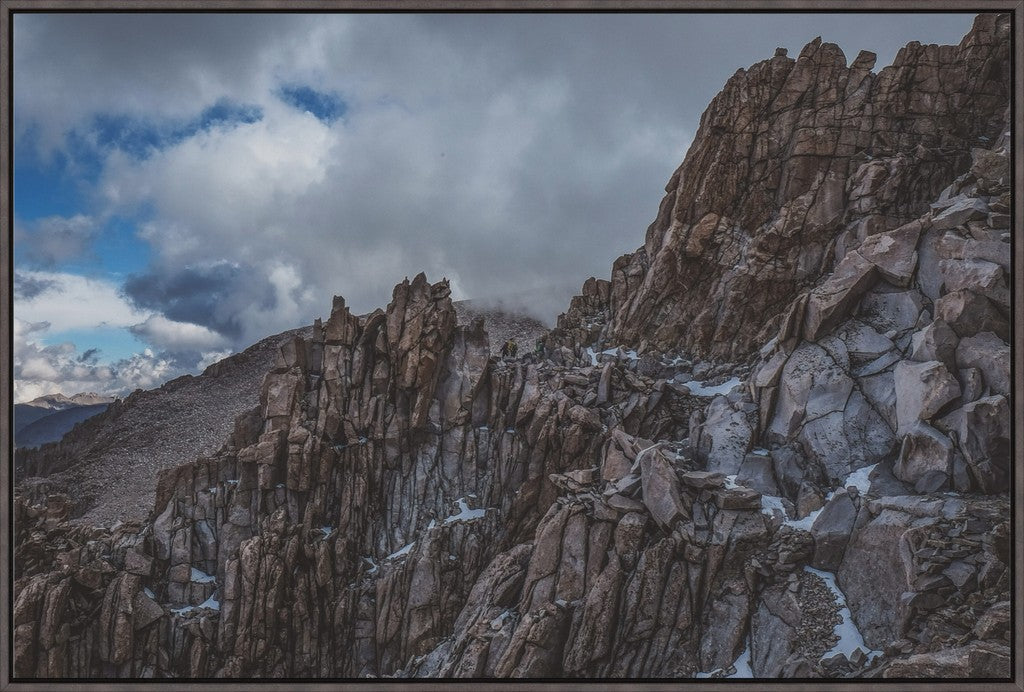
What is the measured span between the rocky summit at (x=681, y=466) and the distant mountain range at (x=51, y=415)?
309ft

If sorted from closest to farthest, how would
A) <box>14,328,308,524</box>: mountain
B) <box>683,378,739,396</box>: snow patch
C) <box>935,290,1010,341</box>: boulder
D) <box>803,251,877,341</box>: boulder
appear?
<box>935,290,1010,341</box>: boulder, <box>803,251,877,341</box>: boulder, <box>683,378,739,396</box>: snow patch, <box>14,328,308,524</box>: mountain

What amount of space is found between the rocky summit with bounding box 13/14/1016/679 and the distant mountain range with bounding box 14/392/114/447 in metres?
94.1

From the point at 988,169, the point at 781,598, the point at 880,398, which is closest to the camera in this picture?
the point at 781,598

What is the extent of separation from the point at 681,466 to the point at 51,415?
15291cm

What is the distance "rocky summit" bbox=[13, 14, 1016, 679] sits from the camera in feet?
58.5

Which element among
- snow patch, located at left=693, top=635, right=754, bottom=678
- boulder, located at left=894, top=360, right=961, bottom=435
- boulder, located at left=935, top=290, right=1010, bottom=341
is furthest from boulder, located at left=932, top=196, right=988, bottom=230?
snow patch, located at left=693, top=635, right=754, bottom=678

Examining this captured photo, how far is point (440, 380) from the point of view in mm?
38500

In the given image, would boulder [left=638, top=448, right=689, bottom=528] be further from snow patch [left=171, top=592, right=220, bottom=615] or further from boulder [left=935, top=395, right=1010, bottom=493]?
snow patch [left=171, top=592, right=220, bottom=615]

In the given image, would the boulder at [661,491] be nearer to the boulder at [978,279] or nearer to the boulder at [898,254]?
the boulder at [978,279]

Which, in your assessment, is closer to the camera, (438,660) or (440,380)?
(438,660)

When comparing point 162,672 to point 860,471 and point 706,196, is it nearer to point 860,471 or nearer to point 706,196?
point 860,471

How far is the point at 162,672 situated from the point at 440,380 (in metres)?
25.2

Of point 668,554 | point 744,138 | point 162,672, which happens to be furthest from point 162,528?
point 744,138

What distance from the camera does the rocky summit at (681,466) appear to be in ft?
58.5
